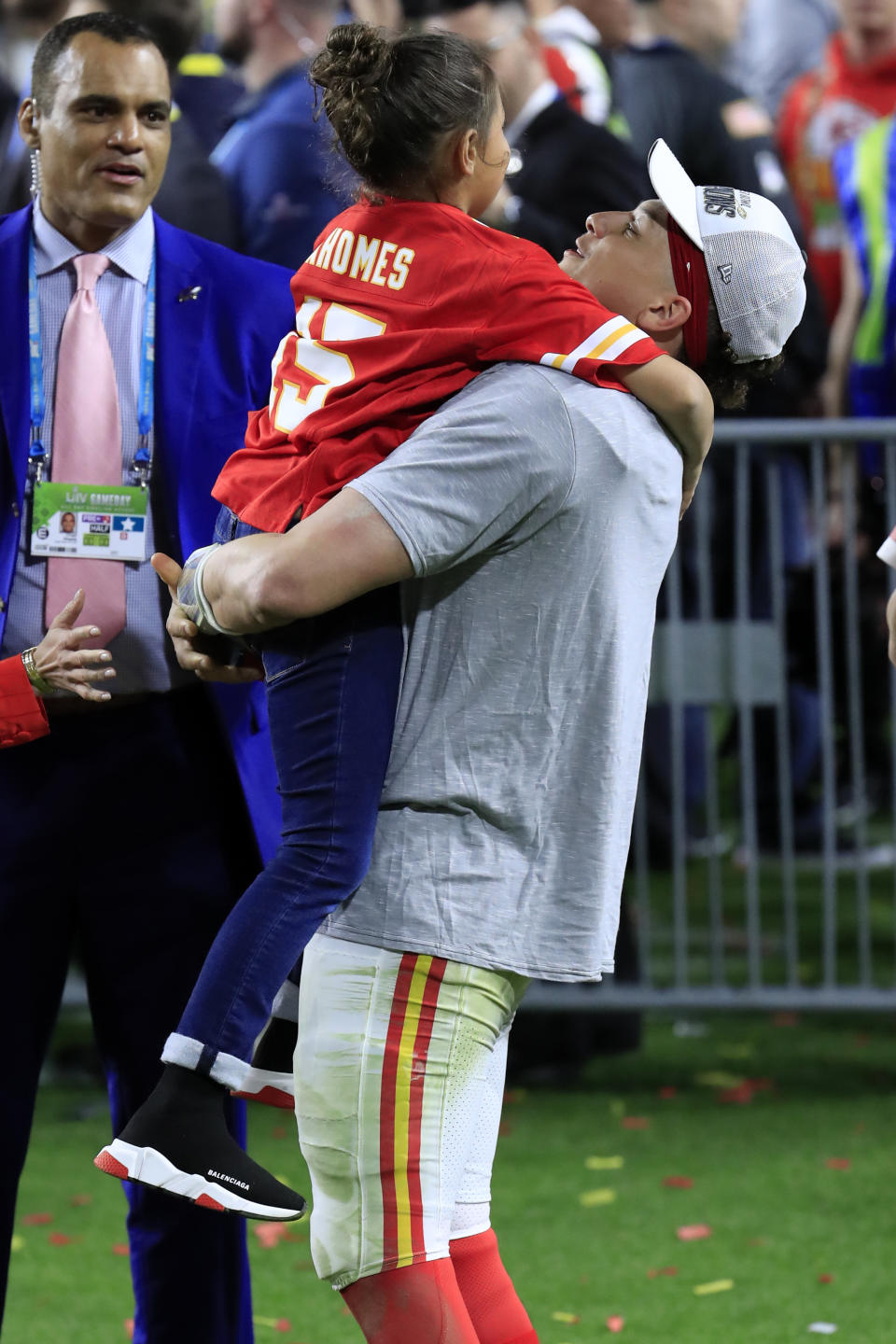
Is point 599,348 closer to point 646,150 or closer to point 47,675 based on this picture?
point 47,675

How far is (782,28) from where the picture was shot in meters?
10.3

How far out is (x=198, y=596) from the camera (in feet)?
7.06

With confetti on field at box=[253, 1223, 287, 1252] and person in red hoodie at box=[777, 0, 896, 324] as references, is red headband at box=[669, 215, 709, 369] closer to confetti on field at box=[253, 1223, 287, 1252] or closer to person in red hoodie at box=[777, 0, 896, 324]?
confetti on field at box=[253, 1223, 287, 1252]

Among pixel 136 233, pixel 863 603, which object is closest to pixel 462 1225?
pixel 136 233

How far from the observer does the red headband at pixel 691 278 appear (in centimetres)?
212

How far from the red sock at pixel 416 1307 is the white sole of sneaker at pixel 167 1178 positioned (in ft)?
0.47

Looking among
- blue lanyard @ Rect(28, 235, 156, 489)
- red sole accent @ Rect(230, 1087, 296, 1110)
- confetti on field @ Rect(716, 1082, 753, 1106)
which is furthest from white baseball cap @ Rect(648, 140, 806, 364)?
confetti on field @ Rect(716, 1082, 753, 1106)

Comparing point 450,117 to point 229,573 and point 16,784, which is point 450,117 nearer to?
point 229,573

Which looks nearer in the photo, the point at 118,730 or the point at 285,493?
the point at 285,493

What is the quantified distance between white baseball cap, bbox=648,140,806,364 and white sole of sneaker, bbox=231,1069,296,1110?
101 cm

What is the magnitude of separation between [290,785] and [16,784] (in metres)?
0.77

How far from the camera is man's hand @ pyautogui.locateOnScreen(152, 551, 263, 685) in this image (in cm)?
228

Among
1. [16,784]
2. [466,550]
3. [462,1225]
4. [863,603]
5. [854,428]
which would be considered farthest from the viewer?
→ [863,603]

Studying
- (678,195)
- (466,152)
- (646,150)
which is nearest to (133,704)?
(466,152)
